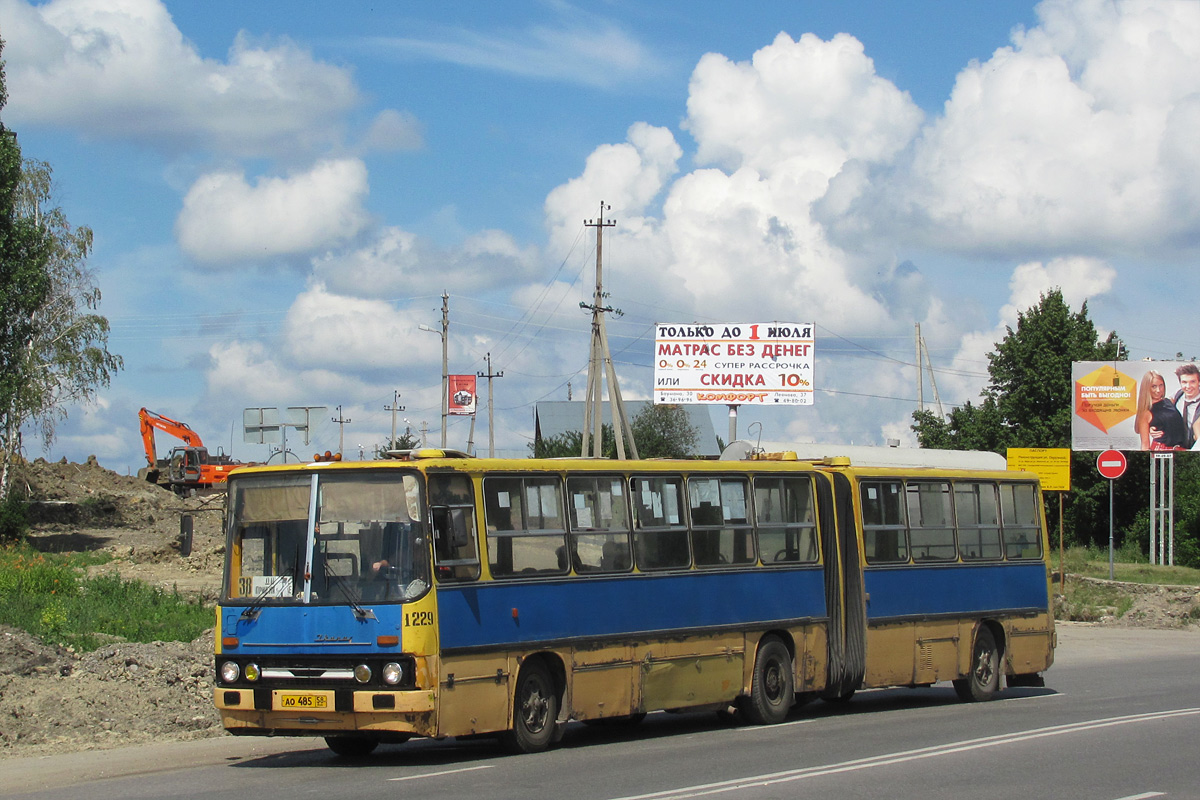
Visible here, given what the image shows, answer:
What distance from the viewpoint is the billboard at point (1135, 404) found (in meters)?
47.3

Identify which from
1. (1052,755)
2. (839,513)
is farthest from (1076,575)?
(1052,755)

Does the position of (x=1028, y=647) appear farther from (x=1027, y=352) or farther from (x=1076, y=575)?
(x=1027, y=352)

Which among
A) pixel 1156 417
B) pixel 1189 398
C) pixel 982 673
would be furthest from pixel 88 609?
pixel 1189 398

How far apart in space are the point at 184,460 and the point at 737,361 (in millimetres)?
27528

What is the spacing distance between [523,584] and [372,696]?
1.77m

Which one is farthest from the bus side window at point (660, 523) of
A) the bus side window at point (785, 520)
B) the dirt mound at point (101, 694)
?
the dirt mound at point (101, 694)

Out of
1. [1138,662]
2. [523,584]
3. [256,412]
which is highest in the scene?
[256,412]

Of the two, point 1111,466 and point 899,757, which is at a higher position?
point 1111,466

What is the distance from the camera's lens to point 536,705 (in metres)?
12.4

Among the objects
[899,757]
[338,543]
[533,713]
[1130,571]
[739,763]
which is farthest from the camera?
[1130,571]

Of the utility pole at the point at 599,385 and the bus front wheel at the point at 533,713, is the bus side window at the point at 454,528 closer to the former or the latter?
the bus front wheel at the point at 533,713

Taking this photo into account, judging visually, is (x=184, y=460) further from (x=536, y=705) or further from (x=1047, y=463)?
(x=536, y=705)

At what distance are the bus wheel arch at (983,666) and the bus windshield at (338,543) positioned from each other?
8895 mm

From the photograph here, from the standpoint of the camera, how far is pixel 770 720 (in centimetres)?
1494
